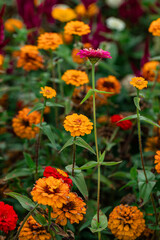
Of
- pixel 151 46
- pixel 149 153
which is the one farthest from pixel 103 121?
pixel 151 46

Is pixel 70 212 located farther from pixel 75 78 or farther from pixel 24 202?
pixel 75 78

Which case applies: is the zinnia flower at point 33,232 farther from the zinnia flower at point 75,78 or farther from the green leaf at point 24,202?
the zinnia flower at point 75,78

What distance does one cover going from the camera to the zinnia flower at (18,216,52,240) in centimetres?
83

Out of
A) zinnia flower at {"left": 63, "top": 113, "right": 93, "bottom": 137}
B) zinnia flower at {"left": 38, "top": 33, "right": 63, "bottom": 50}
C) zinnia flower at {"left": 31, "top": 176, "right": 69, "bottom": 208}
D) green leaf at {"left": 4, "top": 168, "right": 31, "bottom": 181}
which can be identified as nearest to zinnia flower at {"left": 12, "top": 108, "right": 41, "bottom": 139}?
green leaf at {"left": 4, "top": 168, "right": 31, "bottom": 181}

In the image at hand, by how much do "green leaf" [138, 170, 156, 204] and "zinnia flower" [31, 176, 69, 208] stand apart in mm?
286

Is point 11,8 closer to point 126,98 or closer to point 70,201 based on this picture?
point 126,98

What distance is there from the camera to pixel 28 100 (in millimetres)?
1557

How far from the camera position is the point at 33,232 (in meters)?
0.83

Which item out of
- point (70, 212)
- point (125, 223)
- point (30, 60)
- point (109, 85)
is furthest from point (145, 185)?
point (30, 60)

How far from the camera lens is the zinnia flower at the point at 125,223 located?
0.88 metres

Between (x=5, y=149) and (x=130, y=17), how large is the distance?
4.18 feet

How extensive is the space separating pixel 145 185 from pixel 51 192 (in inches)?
13.6

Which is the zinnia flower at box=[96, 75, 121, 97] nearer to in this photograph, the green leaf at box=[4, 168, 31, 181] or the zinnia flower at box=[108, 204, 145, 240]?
the green leaf at box=[4, 168, 31, 181]

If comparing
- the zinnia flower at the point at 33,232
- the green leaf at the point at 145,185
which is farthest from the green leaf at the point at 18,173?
the green leaf at the point at 145,185
